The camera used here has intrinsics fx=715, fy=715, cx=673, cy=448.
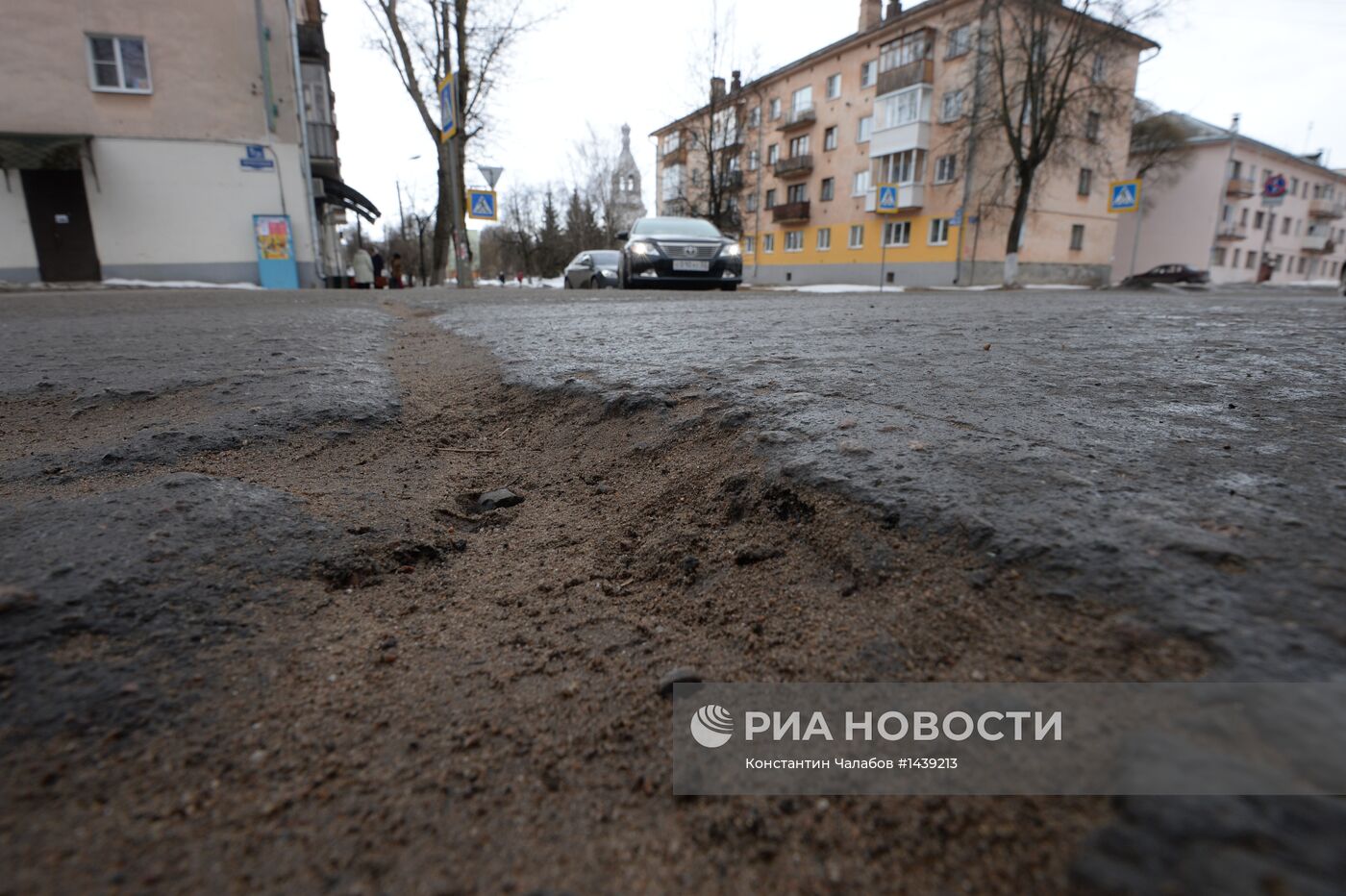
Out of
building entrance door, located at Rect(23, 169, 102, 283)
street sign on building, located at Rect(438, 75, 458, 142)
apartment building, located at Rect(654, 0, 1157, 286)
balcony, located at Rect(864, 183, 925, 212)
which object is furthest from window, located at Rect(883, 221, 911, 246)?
building entrance door, located at Rect(23, 169, 102, 283)

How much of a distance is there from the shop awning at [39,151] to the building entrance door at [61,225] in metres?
0.53

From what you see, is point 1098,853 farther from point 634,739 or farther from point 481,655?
point 481,655

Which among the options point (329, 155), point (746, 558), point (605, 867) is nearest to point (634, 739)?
point (605, 867)

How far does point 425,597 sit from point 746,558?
54 cm

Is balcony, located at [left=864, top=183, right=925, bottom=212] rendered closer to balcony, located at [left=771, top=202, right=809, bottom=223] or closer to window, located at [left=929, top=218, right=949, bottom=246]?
window, located at [left=929, top=218, right=949, bottom=246]

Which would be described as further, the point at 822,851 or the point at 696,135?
the point at 696,135

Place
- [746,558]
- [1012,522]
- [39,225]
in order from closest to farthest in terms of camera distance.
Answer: [1012,522] → [746,558] → [39,225]

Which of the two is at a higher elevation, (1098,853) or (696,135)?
(696,135)

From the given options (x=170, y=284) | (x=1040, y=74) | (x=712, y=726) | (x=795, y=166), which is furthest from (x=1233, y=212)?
(x=712, y=726)

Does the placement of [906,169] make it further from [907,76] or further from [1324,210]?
[1324,210]

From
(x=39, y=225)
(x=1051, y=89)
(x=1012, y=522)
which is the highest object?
(x=1051, y=89)

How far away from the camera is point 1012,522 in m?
1.01

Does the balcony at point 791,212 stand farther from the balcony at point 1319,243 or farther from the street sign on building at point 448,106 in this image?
the balcony at point 1319,243

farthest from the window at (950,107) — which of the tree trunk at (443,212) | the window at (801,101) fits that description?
the tree trunk at (443,212)
